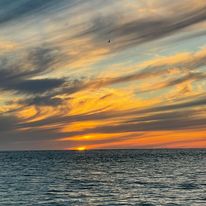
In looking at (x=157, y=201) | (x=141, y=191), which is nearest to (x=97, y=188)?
(x=141, y=191)

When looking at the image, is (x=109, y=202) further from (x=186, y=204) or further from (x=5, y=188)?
(x=5, y=188)

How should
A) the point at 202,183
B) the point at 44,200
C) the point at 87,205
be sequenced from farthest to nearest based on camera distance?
1. the point at 202,183
2. the point at 44,200
3. the point at 87,205

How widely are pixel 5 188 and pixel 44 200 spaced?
559 inches

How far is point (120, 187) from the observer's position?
63312mm

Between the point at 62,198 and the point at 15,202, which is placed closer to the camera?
the point at 15,202

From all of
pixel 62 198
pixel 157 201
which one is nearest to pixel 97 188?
pixel 62 198

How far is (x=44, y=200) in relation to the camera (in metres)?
49.3

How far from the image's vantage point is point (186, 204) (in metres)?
46.3

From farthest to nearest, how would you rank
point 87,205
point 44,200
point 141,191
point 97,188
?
1. point 97,188
2. point 141,191
3. point 44,200
4. point 87,205

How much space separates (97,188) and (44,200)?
14249mm

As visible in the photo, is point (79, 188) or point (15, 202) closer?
point (15, 202)

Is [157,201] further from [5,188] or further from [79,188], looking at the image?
[5,188]

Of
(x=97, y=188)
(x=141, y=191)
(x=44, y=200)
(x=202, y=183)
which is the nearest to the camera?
(x=44, y=200)

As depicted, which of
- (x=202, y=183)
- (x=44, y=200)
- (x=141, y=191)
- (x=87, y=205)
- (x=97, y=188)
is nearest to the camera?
(x=87, y=205)
